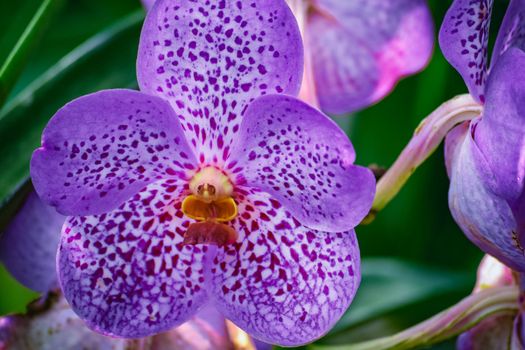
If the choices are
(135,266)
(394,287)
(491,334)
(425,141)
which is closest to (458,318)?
(491,334)

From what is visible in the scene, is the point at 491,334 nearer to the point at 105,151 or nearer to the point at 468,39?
the point at 468,39

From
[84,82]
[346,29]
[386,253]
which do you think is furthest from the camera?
[386,253]

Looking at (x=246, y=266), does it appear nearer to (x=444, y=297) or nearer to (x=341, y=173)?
(x=341, y=173)

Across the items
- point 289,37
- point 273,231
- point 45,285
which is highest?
point 289,37

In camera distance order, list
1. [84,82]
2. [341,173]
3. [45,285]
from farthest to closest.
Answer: [84,82], [45,285], [341,173]

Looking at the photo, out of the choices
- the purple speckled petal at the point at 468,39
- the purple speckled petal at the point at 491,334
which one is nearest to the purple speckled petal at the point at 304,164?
the purple speckled petal at the point at 468,39

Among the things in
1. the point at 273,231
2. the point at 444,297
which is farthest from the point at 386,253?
the point at 273,231
